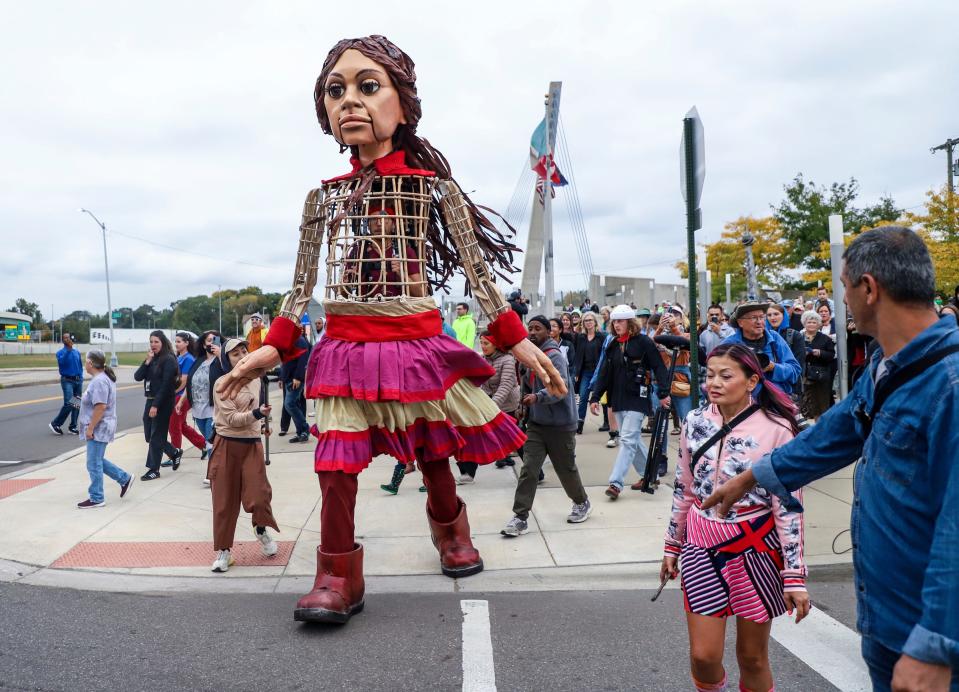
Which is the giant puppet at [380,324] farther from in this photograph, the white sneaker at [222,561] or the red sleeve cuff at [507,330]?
the white sneaker at [222,561]

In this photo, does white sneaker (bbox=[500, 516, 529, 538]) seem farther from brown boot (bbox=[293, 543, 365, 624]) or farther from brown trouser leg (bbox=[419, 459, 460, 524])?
brown boot (bbox=[293, 543, 365, 624])

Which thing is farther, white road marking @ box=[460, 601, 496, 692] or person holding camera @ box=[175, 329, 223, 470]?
person holding camera @ box=[175, 329, 223, 470]

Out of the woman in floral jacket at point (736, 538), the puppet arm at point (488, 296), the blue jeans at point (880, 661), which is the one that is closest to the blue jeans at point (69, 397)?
the puppet arm at point (488, 296)

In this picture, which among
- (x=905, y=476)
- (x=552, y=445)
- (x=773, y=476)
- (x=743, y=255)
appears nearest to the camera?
(x=905, y=476)

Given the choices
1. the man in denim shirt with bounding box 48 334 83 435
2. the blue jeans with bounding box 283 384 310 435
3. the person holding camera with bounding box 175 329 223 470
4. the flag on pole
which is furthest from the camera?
the flag on pole

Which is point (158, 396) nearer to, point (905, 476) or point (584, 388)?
point (584, 388)

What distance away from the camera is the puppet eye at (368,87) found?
4.01 m

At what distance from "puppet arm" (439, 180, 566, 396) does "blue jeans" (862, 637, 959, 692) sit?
2.22 m

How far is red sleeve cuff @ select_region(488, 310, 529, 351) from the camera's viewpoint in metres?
3.97

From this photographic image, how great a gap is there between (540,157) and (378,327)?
49.4 ft

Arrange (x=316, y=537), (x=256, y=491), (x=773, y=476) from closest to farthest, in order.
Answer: (x=773, y=476) → (x=256, y=491) → (x=316, y=537)

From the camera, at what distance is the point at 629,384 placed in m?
6.62

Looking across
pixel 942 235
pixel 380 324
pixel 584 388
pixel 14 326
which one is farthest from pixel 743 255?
pixel 14 326

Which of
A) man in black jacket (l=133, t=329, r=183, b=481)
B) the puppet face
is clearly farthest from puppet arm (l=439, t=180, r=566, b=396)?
man in black jacket (l=133, t=329, r=183, b=481)
